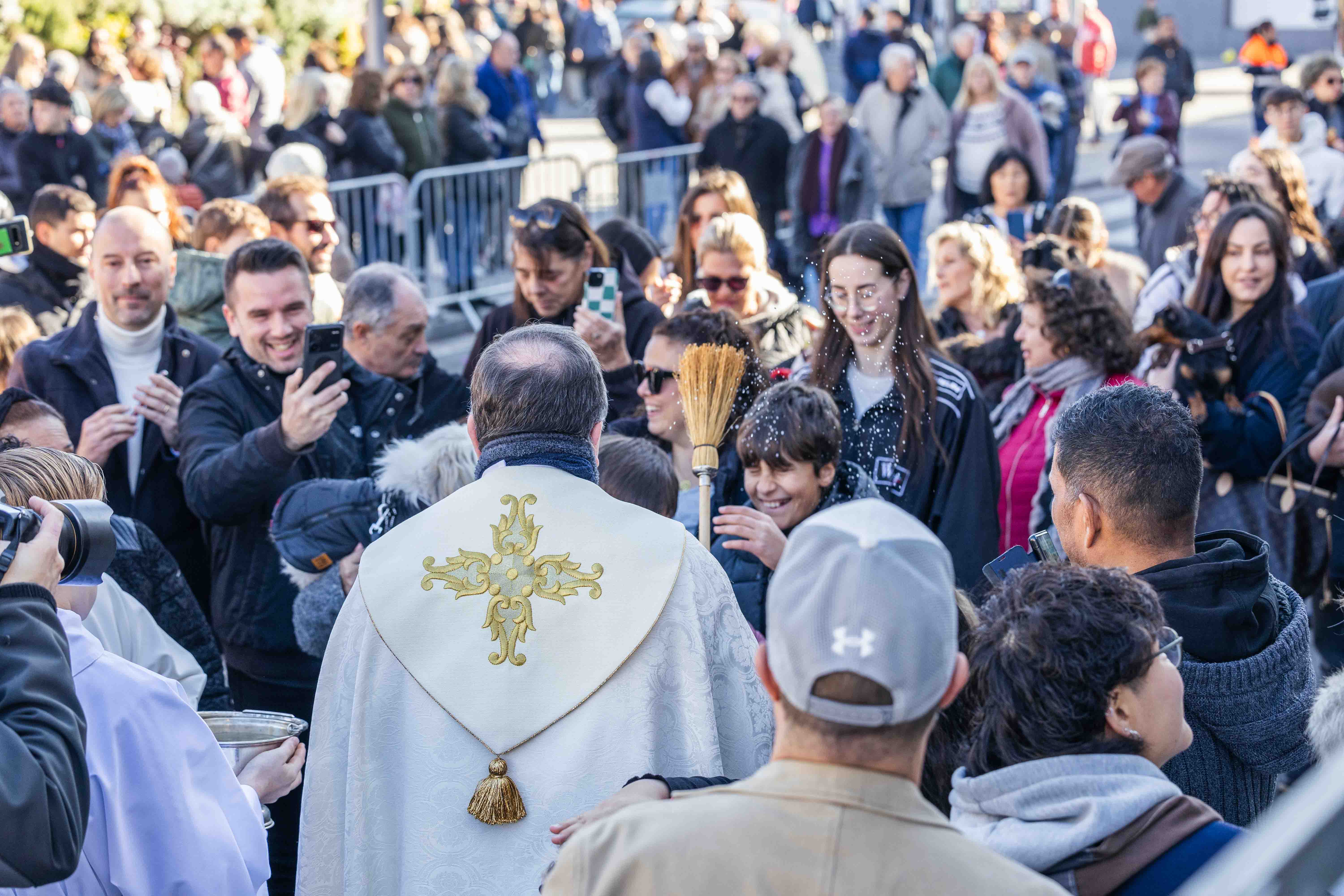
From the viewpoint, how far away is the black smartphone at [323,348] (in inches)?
174

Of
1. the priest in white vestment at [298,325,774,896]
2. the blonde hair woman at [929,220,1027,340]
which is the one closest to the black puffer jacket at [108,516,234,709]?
the priest in white vestment at [298,325,774,896]

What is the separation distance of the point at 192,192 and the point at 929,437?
22.1 ft

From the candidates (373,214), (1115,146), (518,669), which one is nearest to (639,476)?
(518,669)

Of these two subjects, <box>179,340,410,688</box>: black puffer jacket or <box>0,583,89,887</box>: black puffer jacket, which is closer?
<box>0,583,89,887</box>: black puffer jacket

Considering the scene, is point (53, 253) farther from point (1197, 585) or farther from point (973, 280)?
point (1197, 585)

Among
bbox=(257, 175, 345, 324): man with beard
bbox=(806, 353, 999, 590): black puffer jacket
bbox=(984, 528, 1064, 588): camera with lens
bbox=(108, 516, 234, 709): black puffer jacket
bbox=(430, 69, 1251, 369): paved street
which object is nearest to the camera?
bbox=(984, 528, 1064, 588): camera with lens

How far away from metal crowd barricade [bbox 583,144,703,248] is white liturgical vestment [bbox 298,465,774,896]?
9.99 metres

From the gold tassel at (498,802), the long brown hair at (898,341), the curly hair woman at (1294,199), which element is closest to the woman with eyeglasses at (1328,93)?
the curly hair woman at (1294,199)

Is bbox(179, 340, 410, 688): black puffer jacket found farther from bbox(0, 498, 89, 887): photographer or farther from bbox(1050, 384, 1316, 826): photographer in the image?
bbox(1050, 384, 1316, 826): photographer

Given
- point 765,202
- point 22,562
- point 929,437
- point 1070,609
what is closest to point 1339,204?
point 765,202

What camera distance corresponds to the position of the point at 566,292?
5688 mm

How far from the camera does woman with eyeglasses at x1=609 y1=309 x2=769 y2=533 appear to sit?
14.6 ft

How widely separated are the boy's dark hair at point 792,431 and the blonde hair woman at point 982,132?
7380mm

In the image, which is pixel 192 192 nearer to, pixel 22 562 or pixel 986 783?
pixel 22 562
